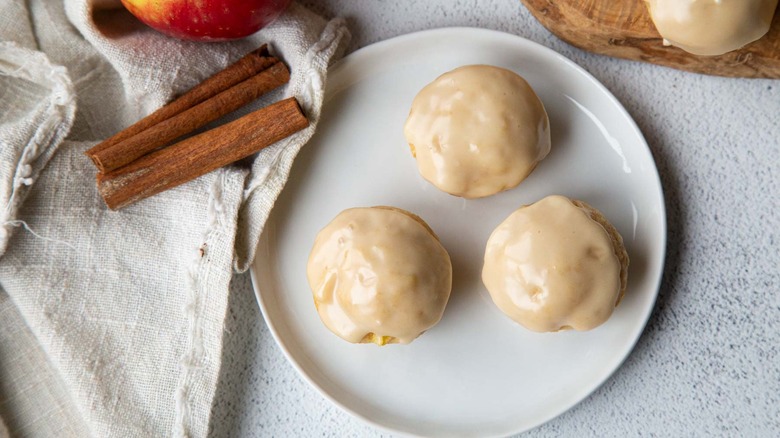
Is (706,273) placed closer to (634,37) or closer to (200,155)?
(634,37)

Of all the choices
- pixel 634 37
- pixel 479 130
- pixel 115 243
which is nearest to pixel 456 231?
pixel 479 130

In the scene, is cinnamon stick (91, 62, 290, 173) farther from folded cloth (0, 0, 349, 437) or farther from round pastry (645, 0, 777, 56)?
round pastry (645, 0, 777, 56)

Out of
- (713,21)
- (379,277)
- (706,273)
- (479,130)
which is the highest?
(713,21)

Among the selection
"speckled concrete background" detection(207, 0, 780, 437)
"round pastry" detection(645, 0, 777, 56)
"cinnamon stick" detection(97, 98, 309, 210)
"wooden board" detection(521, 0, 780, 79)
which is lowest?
"speckled concrete background" detection(207, 0, 780, 437)

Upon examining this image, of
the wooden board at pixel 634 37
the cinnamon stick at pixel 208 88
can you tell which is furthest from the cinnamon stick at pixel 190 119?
the wooden board at pixel 634 37

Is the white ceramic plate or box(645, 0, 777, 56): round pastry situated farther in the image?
the white ceramic plate

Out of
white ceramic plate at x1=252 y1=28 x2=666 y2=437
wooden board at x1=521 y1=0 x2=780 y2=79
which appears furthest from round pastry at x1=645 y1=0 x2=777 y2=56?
white ceramic plate at x1=252 y1=28 x2=666 y2=437
